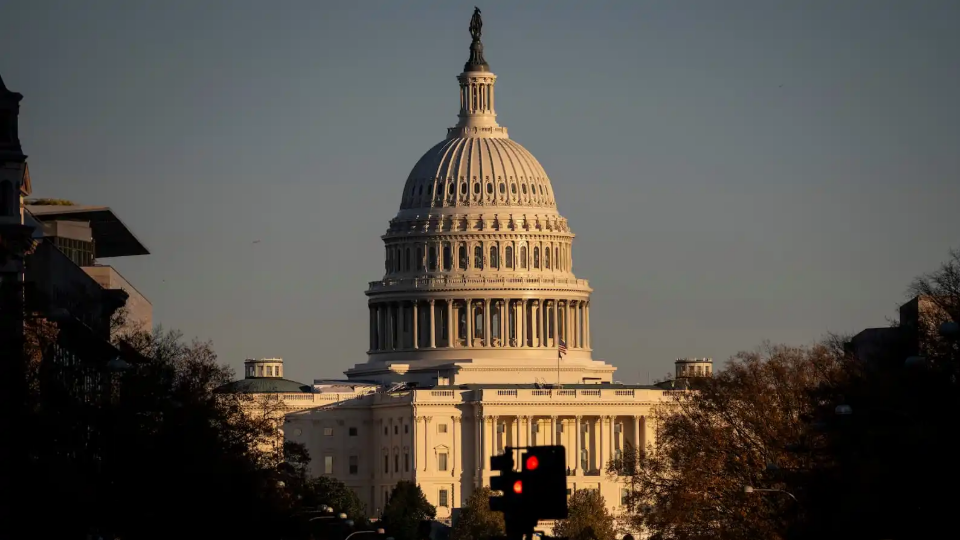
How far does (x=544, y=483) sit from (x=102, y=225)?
77440mm

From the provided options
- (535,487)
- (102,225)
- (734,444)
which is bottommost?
(535,487)

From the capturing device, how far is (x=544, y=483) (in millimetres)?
67188

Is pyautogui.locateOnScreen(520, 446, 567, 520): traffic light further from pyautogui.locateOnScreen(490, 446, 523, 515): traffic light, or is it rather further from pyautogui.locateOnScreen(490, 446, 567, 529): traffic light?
pyautogui.locateOnScreen(490, 446, 523, 515): traffic light

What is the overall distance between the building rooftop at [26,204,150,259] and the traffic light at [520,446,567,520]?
198 ft

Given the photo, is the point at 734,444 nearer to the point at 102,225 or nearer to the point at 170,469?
the point at 102,225

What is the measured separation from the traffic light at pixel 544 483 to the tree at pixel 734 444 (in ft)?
222

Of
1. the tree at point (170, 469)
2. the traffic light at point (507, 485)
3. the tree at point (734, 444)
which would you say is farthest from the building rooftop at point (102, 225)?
the traffic light at point (507, 485)

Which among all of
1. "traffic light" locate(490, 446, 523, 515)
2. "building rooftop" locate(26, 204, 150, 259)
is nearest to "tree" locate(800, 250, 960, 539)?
"traffic light" locate(490, 446, 523, 515)

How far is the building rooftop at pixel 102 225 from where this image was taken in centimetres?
13425

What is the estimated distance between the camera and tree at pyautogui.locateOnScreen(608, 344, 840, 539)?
14188 cm

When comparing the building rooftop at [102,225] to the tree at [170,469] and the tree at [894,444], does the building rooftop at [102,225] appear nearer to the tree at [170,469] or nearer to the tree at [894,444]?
the tree at [170,469]

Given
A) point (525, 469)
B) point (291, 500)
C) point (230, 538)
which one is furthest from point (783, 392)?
point (525, 469)

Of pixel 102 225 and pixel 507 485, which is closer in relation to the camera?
pixel 507 485

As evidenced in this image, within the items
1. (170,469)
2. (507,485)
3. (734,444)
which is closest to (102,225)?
(734,444)
